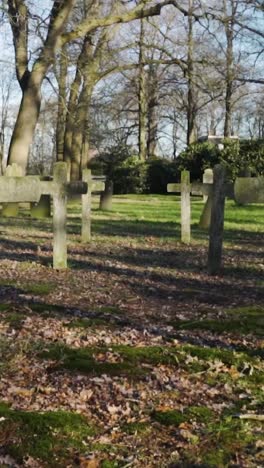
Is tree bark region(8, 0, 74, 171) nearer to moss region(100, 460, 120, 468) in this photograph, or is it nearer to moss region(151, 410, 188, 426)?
moss region(151, 410, 188, 426)

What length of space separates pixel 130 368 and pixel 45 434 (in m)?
1.04

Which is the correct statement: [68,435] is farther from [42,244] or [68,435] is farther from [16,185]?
[42,244]

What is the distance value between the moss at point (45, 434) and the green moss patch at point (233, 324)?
76.3 inches

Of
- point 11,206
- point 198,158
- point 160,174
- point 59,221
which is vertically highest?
point 198,158

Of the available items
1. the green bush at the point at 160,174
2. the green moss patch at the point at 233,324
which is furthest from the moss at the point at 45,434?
the green bush at the point at 160,174

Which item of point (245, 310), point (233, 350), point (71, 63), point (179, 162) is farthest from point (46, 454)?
point (179, 162)

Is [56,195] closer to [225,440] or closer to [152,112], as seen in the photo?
[225,440]

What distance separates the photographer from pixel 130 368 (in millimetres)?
3908

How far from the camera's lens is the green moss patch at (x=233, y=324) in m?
4.85

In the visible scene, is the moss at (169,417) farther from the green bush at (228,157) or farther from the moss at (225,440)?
the green bush at (228,157)

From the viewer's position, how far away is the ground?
2889mm

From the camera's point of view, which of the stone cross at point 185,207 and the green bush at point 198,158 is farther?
the green bush at point 198,158

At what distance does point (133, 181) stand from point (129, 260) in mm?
29725

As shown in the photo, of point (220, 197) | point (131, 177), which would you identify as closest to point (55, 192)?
point (220, 197)
